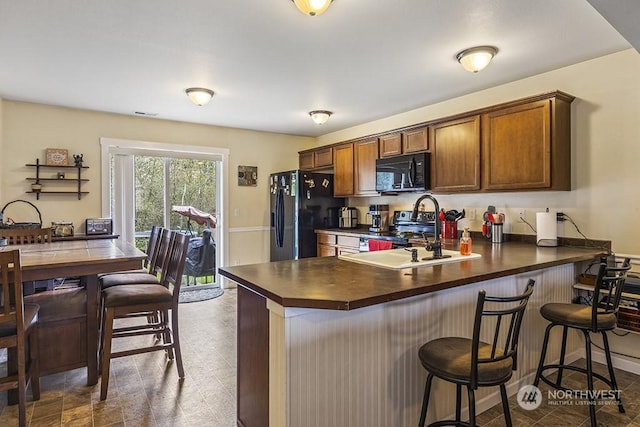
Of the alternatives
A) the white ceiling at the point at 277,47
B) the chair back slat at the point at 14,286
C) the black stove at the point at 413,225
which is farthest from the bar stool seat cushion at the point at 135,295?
the black stove at the point at 413,225

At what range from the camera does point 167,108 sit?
4.36m

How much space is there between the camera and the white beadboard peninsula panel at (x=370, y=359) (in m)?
1.49

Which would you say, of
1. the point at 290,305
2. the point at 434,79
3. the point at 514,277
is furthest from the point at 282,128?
the point at 290,305

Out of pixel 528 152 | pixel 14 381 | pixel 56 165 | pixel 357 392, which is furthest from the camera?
pixel 56 165

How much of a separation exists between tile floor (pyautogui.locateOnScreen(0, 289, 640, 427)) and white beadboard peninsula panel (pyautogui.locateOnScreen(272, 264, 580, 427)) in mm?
541

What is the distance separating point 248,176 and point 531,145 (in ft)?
12.6

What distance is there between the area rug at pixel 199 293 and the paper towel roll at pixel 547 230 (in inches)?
153

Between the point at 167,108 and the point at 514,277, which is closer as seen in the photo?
the point at 514,277

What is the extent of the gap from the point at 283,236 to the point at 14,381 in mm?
3604

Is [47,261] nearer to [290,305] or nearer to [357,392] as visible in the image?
[290,305]

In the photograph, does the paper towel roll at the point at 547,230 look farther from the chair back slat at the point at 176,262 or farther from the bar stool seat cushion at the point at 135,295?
the bar stool seat cushion at the point at 135,295

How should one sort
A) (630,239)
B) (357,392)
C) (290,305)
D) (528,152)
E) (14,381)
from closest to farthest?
(290,305)
(357,392)
(14,381)
(630,239)
(528,152)

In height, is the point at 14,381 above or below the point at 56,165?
below

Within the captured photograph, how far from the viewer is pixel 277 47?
106 inches
